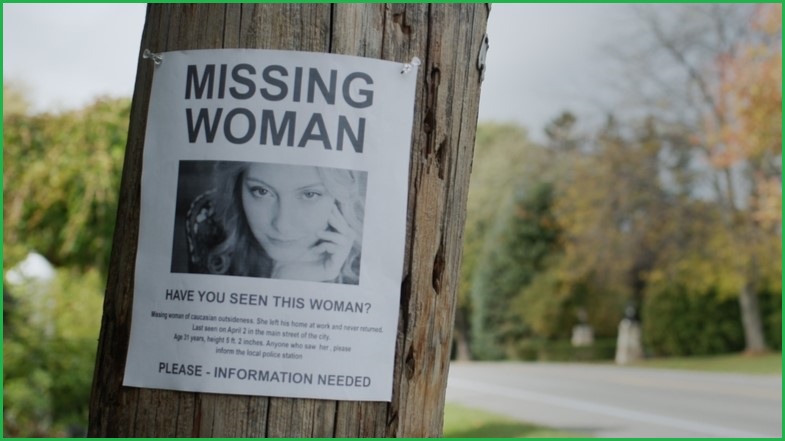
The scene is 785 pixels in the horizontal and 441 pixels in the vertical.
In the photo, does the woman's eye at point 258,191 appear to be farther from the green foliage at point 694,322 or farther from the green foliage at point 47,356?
the green foliage at point 694,322

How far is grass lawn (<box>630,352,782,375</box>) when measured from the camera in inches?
891

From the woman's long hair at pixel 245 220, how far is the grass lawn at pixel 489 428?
32.9ft

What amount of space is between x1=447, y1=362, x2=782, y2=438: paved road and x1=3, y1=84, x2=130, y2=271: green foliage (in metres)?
6.93

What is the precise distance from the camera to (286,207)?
1727 millimetres

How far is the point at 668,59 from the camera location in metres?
25.5

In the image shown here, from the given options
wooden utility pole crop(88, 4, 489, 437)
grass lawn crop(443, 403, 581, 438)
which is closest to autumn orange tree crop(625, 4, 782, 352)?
grass lawn crop(443, 403, 581, 438)

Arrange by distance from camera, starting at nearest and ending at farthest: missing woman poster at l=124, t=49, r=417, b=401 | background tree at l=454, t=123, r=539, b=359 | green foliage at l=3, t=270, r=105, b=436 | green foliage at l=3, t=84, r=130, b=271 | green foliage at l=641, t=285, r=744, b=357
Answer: missing woman poster at l=124, t=49, r=417, b=401 < green foliage at l=3, t=84, r=130, b=271 < green foliage at l=3, t=270, r=105, b=436 < green foliage at l=641, t=285, r=744, b=357 < background tree at l=454, t=123, r=539, b=359

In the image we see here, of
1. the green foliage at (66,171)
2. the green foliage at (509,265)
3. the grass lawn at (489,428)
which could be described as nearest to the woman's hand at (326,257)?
the green foliage at (66,171)

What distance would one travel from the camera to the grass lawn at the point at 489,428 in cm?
1183

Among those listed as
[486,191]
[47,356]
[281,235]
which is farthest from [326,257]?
[486,191]

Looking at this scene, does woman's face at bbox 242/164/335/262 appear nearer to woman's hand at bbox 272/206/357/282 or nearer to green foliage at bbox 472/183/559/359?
woman's hand at bbox 272/206/357/282

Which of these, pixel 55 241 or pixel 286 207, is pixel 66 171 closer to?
pixel 55 241

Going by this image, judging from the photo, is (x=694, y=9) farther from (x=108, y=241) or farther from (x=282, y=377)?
(x=282, y=377)

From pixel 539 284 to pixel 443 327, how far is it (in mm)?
28598
